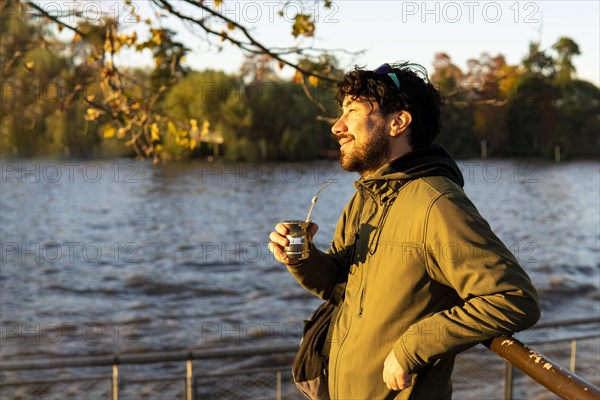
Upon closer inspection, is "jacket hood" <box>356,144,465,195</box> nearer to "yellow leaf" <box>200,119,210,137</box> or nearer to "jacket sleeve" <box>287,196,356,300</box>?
"jacket sleeve" <box>287,196,356,300</box>

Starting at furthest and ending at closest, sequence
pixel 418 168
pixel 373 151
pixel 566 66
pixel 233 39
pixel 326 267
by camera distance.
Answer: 1. pixel 566 66
2. pixel 233 39
3. pixel 326 267
4. pixel 373 151
5. pixel 418 168

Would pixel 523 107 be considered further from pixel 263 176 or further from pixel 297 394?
pixel 297 394

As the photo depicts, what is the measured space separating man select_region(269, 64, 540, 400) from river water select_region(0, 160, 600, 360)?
90 cm

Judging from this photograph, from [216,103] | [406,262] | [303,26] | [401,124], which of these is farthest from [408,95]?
[216,103]

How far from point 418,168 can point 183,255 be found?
1118 inches

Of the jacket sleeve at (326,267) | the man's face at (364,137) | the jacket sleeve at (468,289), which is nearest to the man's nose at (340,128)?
the man's face at (364,137)

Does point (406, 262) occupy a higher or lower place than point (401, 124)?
lower

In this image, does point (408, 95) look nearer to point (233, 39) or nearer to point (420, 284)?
point (420, 284)

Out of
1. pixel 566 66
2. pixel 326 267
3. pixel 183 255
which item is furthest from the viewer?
pixel 566 66

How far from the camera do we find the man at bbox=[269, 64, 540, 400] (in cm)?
226

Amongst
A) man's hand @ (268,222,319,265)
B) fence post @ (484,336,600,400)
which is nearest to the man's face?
man's hand @ (268,222,319,265)

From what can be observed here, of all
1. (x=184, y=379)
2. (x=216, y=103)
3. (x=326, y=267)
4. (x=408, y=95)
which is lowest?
(x=184, y=379)

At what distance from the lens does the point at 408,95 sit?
2.72m

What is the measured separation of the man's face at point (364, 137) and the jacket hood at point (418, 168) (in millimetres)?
83
